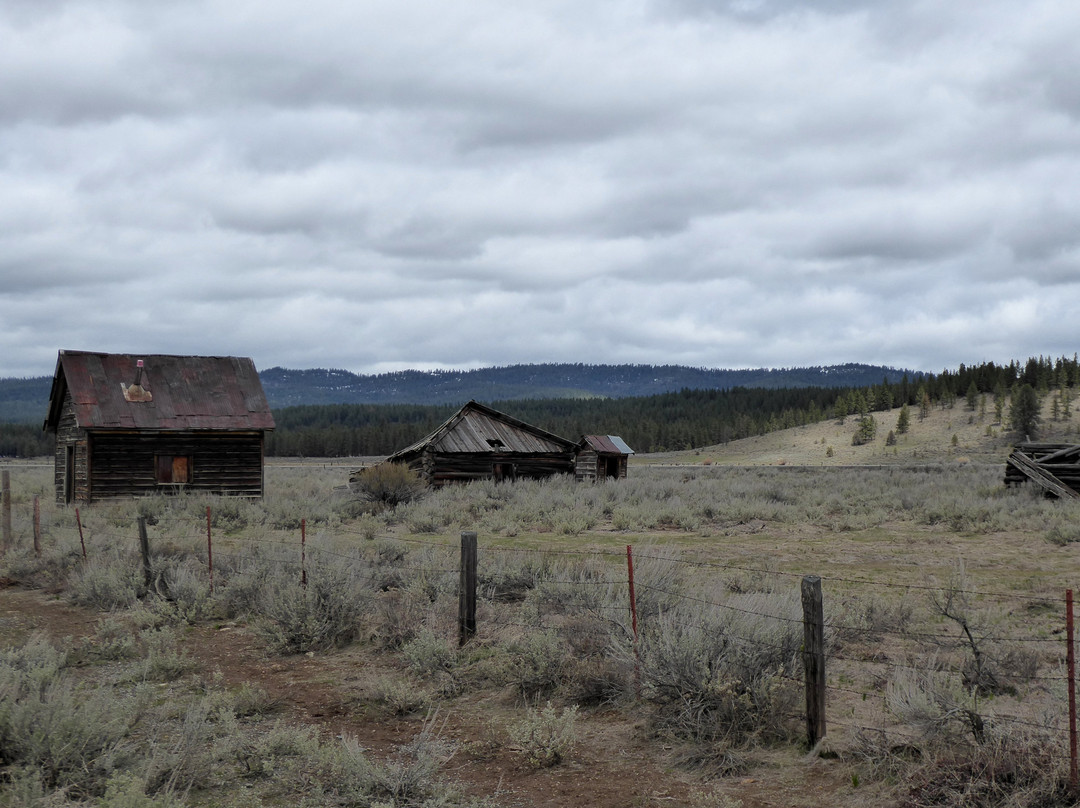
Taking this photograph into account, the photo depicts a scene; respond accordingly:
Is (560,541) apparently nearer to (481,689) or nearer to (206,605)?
(206,605)

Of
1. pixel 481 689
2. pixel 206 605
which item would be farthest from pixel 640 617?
pixel 206 605

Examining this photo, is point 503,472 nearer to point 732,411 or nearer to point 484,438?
point 484,438

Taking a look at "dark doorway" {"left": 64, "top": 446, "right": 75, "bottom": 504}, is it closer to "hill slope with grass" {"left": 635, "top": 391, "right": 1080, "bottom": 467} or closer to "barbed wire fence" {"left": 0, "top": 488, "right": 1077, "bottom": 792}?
"barbed wire fence" {"left": 0, "top": 488, "right": 1077, "bottom": 792}

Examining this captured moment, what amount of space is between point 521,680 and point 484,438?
2579cm

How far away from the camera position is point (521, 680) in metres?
7.66

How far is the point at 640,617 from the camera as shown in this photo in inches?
339

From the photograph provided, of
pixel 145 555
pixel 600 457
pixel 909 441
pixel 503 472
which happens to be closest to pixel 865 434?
pixel 909 441

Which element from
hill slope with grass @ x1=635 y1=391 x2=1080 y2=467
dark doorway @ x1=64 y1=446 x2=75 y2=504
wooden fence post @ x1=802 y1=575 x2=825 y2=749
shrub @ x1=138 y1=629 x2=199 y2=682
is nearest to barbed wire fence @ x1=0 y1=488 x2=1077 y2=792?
wooden fence post @ x1=802 y1=575 x2=825 y2=749

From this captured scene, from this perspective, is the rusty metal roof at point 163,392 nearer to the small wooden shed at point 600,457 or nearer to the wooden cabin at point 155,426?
the wooden cabin at point 155,426

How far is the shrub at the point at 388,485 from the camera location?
1060 inches

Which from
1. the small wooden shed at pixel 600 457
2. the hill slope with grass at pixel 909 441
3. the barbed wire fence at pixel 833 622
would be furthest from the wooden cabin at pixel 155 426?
the hill slope with grass at pixel 909 441

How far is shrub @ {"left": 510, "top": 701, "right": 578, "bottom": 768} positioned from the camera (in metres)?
6.14

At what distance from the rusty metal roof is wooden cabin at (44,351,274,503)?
1.2 inches

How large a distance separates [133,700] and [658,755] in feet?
13.6
